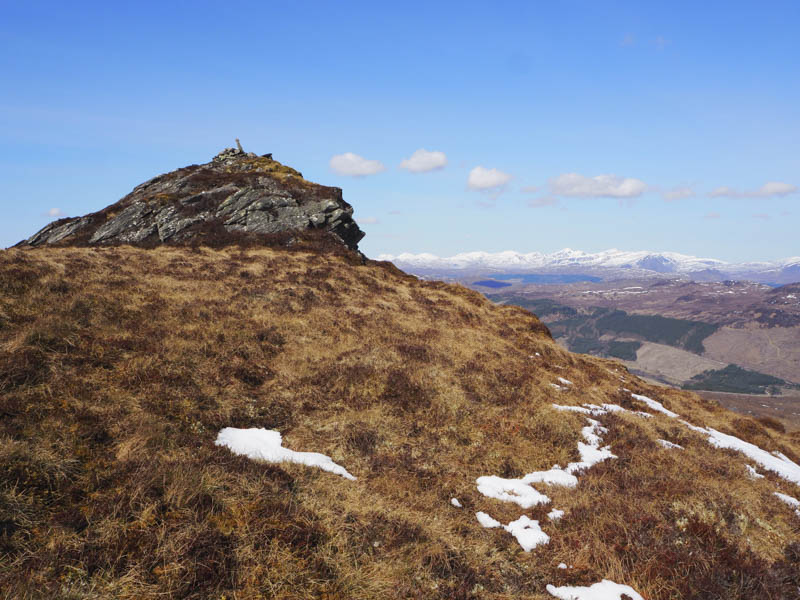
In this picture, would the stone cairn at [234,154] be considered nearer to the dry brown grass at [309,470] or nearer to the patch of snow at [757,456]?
the dry brown grass at [309,470]

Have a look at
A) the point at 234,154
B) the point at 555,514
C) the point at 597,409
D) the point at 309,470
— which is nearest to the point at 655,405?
the point at 597,409

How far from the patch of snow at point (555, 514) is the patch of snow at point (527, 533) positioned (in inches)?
15.4

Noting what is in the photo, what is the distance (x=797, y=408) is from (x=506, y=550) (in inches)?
7981

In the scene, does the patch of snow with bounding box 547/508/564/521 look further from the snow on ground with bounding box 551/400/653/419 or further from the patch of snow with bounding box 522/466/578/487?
the snow on ground with bounding box 551/400/653/419

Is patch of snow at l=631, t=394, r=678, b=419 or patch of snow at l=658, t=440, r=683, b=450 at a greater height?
patch of snow at l=658, t=440, r=683, b=450

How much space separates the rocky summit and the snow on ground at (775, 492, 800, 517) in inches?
1224

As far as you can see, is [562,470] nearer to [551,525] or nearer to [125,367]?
[551,525]

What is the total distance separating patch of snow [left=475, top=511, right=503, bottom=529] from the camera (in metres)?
7.38

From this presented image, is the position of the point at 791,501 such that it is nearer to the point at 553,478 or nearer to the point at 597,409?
the point at 597,409

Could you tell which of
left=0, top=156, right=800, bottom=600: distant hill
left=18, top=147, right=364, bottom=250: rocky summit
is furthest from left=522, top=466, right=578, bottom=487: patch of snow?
left=18, top=147, right=364, bottom=250: rocky summit

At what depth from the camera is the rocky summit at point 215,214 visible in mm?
33094

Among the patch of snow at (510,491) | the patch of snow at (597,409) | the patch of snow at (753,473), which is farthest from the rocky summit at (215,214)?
the patch of snow at (753,473)

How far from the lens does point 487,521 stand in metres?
7.50

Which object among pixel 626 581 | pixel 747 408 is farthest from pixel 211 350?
pixel 747 408
